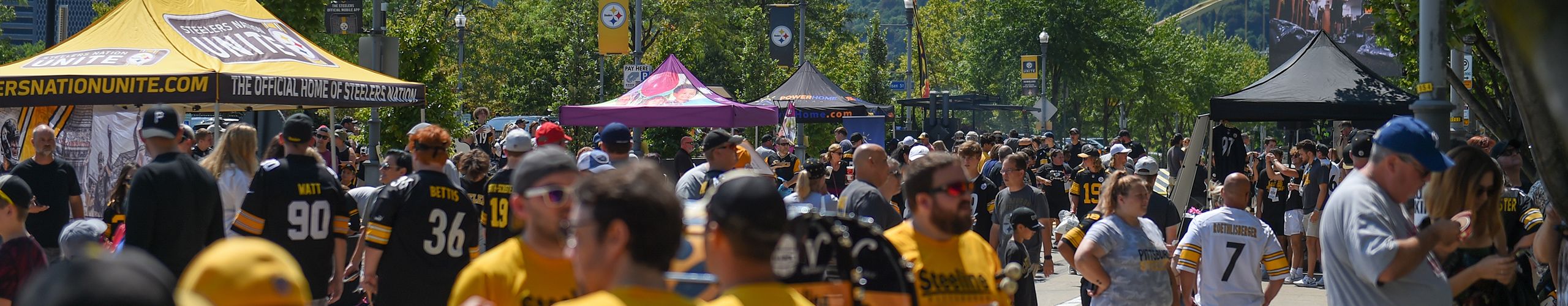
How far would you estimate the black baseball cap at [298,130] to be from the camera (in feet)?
21.1

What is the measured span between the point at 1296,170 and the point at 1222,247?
7.86 meters

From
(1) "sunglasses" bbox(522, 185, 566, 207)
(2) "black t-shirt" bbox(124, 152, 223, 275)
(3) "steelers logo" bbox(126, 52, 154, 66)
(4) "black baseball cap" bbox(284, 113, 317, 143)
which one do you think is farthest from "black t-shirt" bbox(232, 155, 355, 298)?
(3) "steelers logo" bbox(126, 52, 154, 66)

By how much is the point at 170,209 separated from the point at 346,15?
33.8 feet

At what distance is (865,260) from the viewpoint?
3.50 meters

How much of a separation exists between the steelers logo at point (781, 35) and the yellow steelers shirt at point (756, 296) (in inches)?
1047

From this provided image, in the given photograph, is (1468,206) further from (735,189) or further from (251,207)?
(251,207)

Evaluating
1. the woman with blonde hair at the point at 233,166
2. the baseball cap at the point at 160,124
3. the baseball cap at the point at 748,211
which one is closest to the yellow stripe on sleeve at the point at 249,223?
the baseball cap at the point at 160,124

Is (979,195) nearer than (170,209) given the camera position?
No

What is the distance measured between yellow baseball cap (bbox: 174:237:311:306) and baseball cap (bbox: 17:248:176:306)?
0.23 ft

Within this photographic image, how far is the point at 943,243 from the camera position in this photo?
4180 mm

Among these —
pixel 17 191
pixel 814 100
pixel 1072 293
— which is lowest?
pixel 1072 293

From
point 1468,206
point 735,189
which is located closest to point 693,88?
point 1468,206

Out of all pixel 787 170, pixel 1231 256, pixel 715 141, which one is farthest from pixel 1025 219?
pixel 787 170

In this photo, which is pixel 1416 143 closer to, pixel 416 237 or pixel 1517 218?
pixel 1517 218
